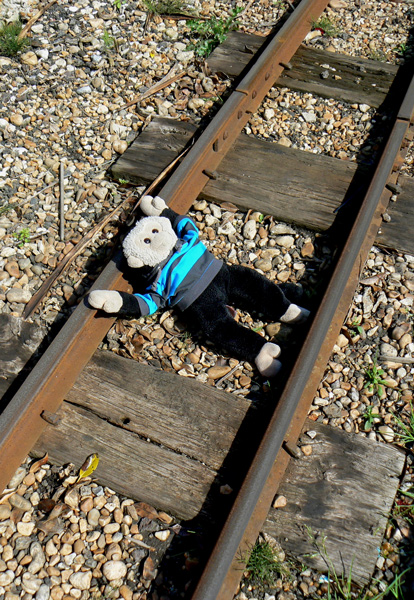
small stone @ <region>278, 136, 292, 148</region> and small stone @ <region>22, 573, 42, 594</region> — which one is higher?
small stone @ <region>278, 136, 292, 148</region>

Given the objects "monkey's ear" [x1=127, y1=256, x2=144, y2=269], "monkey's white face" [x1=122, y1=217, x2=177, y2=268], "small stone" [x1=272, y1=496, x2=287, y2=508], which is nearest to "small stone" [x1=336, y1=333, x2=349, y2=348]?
"small stone" [x1=272, y1=496, x2=287, y2=508]

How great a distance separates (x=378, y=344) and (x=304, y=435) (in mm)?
673

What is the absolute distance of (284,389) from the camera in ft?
9.30

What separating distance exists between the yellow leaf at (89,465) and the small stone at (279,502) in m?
0.82

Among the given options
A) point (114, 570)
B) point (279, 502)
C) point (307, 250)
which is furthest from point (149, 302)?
point (114, 570)

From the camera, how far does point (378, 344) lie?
10.5ft

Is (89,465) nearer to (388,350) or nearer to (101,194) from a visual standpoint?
(388,350)

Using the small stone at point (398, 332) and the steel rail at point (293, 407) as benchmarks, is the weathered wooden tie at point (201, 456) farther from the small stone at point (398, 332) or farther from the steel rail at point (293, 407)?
the small stone at point (398, 332)

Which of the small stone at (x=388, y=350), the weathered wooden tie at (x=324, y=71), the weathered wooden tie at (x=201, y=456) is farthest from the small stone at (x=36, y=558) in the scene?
the weathered wooden tie at (x=324, y=71)

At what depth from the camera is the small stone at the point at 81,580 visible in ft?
8.31

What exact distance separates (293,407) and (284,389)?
3.8 inches

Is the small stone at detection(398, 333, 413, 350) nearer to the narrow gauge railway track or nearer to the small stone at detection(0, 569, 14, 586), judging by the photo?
the narrow gauge railway track

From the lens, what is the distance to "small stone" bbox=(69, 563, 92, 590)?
253 centimetres

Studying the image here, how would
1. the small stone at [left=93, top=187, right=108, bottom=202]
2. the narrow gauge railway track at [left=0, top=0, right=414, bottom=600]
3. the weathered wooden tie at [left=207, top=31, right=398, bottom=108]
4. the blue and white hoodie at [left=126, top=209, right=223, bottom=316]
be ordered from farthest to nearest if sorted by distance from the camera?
the weathered wooden tie at [left=207, top=31, right=398, bottom=108] → the small stone at [left=93, top=187, right=108, bottom=202] → the blue and white hoodie at [left=126, top=209, right=223, bottom=316] → the narrow gauge railway track at [left=0, top=0, right=414, bottom=600]
